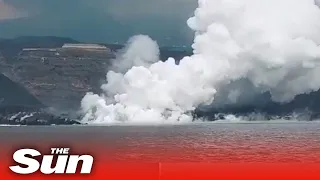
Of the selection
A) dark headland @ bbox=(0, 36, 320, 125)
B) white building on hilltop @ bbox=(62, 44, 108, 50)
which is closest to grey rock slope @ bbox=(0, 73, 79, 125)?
dark headland @ bbox=(0, 36, 320, 125)

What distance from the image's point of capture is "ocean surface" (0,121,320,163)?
6.17m

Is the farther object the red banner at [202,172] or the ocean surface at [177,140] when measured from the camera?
the ocean surface at [177,140]

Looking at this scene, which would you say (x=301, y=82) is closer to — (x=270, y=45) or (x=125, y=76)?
(x=270, y=45)

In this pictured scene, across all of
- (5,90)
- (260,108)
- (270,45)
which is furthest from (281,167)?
(5,90)

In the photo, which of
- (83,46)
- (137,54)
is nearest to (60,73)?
(83,46)

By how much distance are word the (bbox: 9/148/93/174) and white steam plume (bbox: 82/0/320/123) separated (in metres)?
0.59

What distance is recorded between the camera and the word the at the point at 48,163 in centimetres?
579

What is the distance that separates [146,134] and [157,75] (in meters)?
0.75

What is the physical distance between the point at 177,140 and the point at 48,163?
167 centimetres

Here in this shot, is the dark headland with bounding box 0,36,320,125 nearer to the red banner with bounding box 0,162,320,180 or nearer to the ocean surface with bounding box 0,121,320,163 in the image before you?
the ocean surface with bounding box 0,121,320,163

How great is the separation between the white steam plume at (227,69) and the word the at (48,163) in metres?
0.59

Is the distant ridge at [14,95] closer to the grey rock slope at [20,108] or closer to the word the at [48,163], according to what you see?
the grey rock slope at [20,108]

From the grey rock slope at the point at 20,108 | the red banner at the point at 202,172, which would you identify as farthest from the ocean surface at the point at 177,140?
the red banner at the point at 202,172

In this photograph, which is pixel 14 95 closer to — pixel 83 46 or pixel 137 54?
pixel 83 46
